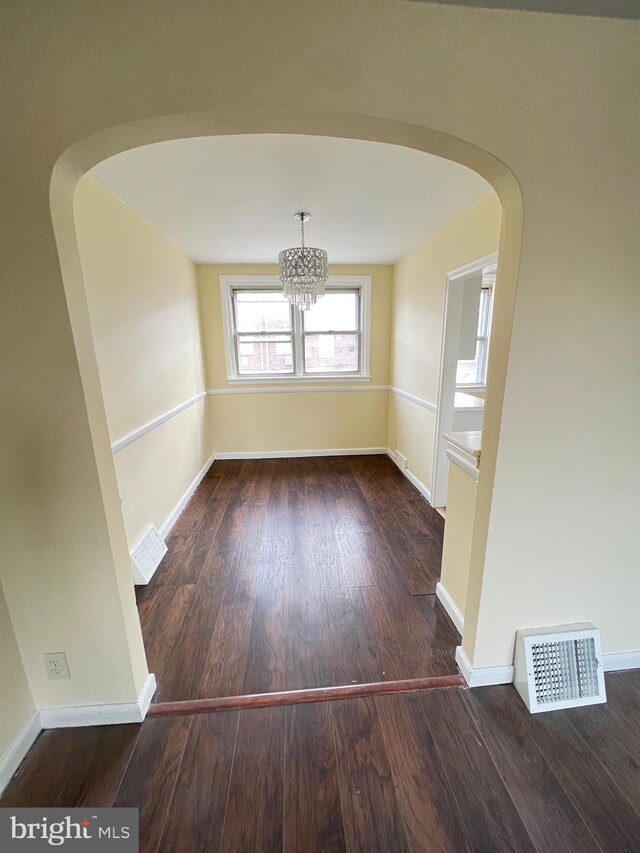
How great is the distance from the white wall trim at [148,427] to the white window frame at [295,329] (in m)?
0.81

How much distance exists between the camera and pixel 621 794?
1042 millimetres

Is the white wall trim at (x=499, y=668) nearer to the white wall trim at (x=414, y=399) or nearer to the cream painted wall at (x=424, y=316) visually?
the cream painted wall at (x=424, y=316)

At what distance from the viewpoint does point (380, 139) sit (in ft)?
3.28

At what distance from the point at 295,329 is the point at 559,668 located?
358 centimetres

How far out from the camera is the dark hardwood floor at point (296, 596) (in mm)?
1458

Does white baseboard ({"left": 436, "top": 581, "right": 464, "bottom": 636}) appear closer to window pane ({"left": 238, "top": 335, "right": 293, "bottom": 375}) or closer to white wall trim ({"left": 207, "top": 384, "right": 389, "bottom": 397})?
white wall trim ({"left": 207, "top": 384, "right": 389, "bottom": 397})

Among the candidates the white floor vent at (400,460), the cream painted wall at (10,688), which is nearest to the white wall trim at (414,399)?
the white floor vent at (400,460)

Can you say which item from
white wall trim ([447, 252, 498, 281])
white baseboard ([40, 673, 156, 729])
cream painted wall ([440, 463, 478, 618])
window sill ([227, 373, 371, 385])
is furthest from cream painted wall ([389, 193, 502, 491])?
white baseboard ([40, 673, 156, 729])

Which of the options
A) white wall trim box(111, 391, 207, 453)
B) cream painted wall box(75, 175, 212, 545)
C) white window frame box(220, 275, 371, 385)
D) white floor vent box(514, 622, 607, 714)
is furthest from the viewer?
white window frame box(220, 275, 371, 385)

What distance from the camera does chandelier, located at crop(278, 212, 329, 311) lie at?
7.76 ft

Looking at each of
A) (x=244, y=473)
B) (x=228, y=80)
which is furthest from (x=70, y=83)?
(x=244, y=473)

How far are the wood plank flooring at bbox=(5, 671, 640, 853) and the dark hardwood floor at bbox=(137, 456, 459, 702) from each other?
0.16 m

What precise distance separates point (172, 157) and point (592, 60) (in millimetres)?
1597

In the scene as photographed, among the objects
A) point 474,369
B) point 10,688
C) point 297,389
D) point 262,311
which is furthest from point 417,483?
point 10,688
